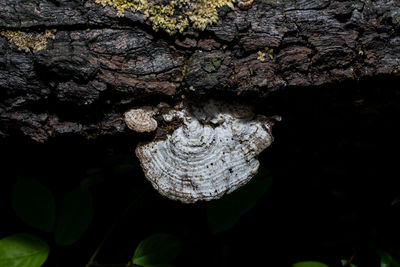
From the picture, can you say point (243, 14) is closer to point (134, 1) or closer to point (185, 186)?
point (134, 1)

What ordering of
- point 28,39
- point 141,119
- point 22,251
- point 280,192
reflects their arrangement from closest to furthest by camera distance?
1. point 28,39
2. point 141,119
3. point 22,251
4. point 280,192

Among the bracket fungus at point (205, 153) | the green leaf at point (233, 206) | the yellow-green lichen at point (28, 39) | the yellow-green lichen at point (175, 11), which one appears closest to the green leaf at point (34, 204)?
the bracket fungus at point (205, 153)

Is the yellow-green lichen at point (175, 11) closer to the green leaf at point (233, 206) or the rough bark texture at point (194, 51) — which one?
the rough bark texture at point (194, 51)

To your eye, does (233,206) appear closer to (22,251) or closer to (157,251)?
(157,251)

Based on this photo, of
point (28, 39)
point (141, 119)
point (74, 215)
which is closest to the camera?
point (28, 39)

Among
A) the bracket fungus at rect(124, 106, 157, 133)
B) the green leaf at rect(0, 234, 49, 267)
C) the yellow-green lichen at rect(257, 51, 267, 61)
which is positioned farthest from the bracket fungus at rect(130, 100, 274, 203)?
the green leaf at rect(0, 234, 49, 267)

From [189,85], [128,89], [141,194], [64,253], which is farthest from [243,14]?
[64,253]

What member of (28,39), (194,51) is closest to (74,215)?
(28,39)
